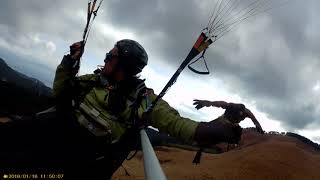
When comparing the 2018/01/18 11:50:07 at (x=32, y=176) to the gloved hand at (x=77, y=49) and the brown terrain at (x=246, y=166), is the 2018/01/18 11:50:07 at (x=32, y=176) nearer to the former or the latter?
the gloved hand at (x=77, y=49)

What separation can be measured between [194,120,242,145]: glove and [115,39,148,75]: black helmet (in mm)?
2086

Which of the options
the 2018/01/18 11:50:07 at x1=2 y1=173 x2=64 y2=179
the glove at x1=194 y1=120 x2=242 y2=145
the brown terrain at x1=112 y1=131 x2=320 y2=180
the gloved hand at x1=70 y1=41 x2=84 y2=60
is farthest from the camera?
the brown terrain at x1=112 y1=131 x2=320 y2=180

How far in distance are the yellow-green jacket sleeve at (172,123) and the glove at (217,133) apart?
0.52ft

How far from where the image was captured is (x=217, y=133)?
502 centimetres

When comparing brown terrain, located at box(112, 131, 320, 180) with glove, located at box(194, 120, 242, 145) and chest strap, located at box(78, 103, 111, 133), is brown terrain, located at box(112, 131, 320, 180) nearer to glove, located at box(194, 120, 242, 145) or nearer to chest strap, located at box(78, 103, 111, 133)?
chest strap, located at box(78, 103, 111, 133)

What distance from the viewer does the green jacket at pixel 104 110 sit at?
20.0ft

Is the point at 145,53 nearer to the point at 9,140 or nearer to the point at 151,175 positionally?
the point at 9,140

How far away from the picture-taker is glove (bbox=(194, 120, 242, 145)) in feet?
15.8

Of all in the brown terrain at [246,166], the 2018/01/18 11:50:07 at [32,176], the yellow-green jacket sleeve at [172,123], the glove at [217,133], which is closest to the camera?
the glove at [217,133]

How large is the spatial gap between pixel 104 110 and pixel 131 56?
115 centimetres

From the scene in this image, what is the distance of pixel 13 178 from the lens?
5.23m

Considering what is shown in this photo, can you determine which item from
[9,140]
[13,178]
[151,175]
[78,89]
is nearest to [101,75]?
[78,89]

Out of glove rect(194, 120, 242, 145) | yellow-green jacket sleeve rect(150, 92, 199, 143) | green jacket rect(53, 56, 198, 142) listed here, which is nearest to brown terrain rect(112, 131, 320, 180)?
green jacket rect(53, 56, 198, 142)

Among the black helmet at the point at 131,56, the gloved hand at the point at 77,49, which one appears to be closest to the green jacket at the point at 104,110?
the gloved hand at the point at 77,49
